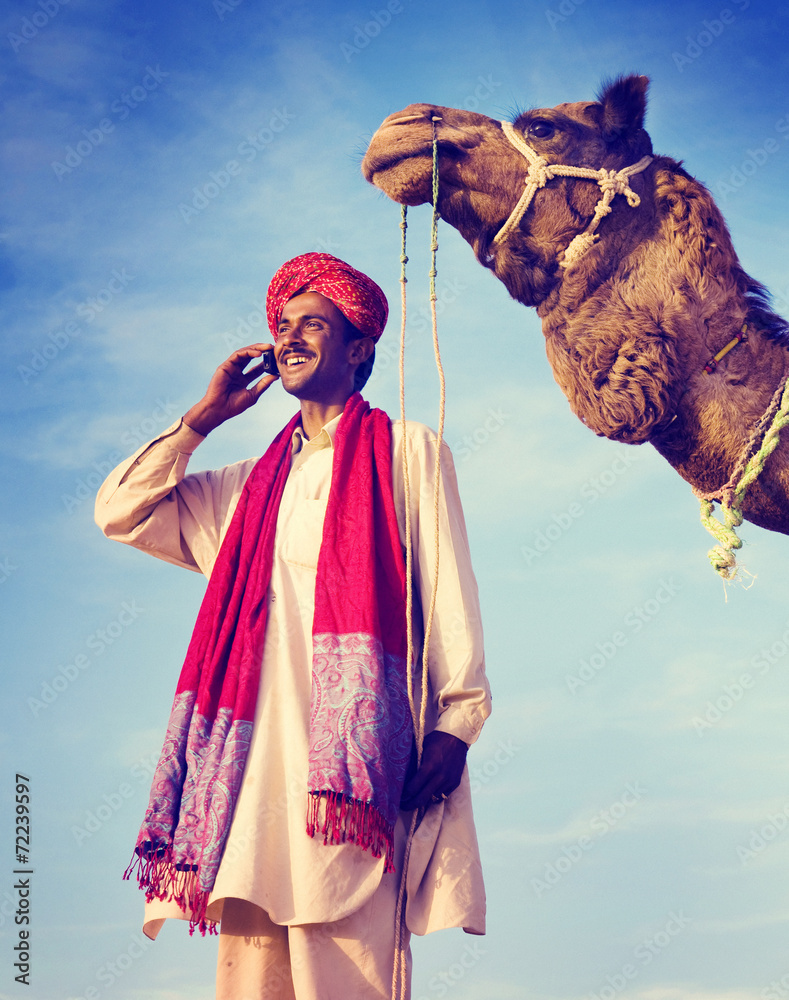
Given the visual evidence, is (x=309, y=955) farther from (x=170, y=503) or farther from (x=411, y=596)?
(x=170, y=503)

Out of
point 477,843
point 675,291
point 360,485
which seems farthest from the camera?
point 360,485

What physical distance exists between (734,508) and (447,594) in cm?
91

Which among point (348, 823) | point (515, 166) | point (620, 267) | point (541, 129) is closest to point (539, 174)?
point (515, 166)

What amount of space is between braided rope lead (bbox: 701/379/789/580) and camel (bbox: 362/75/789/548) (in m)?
0.03

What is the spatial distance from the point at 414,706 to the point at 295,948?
74 centimetres

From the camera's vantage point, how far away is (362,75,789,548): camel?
9.59 ft

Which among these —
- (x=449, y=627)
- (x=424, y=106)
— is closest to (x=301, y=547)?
(x=449, y=627)

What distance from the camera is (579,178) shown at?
314cm

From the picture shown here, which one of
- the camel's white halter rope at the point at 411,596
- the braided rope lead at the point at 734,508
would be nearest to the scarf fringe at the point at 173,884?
the camel's white halter rope at the point at 411,596

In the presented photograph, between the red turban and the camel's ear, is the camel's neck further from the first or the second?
the red turban

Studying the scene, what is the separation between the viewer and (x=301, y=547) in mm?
3680

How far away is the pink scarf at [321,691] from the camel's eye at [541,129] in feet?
3.63

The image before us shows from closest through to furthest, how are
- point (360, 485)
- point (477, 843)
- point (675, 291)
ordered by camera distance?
point (675, 291) → point (477, 843) → point (360, 485)

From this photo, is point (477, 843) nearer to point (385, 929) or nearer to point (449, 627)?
point (385, 929)
